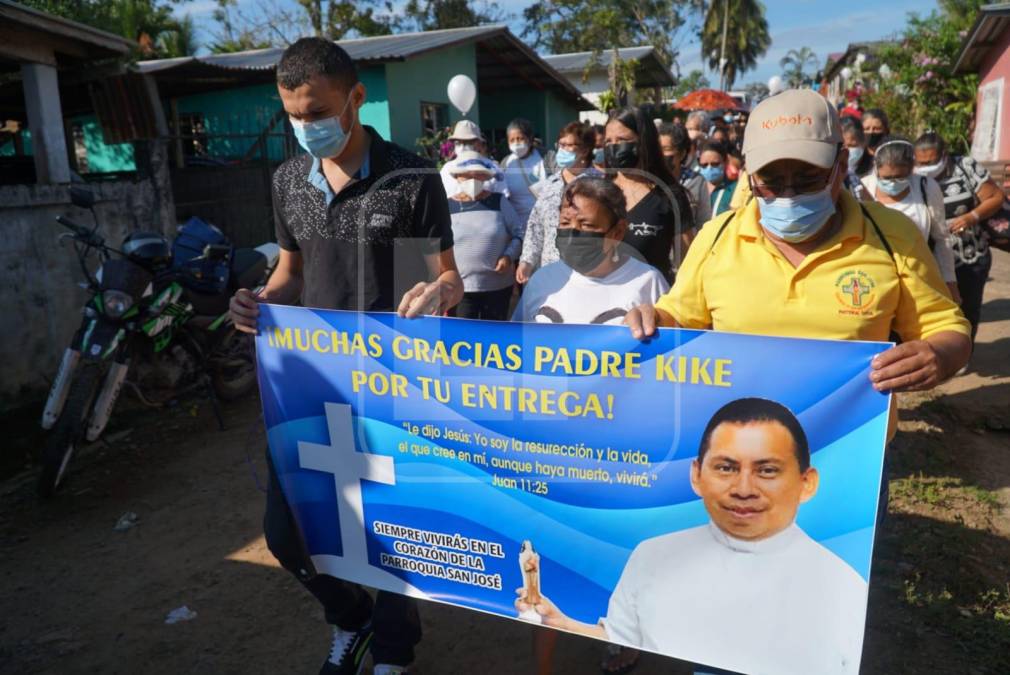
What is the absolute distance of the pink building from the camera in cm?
1611

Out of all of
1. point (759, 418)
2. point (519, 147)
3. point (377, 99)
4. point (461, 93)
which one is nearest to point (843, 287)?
point (759, 418)

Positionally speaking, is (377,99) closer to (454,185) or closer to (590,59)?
(454,185)

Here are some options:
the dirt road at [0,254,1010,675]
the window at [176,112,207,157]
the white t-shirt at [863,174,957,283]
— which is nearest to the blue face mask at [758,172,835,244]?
the dirt road at [0,254,1010,675]

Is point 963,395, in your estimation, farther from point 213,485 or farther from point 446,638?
point 213,485

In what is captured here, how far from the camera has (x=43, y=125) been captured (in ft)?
21.4

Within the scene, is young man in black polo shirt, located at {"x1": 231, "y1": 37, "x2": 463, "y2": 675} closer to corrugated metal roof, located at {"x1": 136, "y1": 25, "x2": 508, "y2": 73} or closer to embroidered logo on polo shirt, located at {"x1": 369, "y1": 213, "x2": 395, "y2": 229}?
embroidered logo on polo shirt, located at {"x1": 369, "y1": 213, "x2": 395, "y2": 229}

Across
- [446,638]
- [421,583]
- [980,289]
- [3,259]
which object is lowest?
[446,638]

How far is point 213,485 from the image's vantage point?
467 centimetres

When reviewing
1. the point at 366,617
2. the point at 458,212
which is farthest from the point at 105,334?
the point at 366,617

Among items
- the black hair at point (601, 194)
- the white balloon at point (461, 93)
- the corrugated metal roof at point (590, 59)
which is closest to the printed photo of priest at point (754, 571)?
the black hair at point (601, 194)

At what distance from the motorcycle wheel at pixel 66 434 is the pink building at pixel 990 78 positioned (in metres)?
16.4

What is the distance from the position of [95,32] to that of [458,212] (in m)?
4.28

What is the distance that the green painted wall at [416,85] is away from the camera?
46.6 ft

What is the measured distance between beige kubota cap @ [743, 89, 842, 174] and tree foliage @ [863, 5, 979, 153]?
1964 cm
